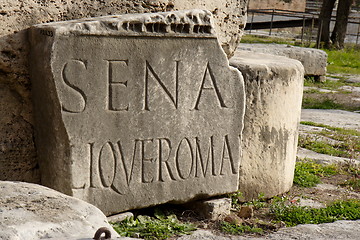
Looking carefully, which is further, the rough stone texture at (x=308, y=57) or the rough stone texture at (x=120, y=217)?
the rough stone texture at (x=308, y=57)

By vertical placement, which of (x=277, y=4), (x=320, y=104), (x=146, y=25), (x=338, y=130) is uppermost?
(x=146, y=25)

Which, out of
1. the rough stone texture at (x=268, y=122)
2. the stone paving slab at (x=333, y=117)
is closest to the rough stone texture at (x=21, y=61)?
the rough stone texture at (x=268, y=122)

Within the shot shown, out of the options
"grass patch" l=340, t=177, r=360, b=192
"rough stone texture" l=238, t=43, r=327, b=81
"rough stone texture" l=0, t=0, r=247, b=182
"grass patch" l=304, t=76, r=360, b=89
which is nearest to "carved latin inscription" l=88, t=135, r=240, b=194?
"rough stone texture" l=0, t=0, r=247, b=182

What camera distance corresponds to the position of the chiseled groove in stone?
303 centimetres

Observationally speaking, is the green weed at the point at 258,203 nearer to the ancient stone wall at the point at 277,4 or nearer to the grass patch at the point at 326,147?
the grass patch at the point at 326,147

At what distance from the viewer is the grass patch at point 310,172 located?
14.9ft

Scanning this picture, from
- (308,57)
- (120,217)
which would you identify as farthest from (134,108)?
(308,57)

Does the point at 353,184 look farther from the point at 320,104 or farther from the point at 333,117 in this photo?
the point at 320,104

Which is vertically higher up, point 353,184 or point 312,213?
point 312,213

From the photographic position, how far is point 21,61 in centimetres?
325

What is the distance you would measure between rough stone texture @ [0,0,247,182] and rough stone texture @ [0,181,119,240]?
799 millimetres

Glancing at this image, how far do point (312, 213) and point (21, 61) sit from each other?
6.11 feet

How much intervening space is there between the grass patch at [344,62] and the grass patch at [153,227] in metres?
8.80

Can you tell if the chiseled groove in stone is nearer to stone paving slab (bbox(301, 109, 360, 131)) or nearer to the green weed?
the green weed
